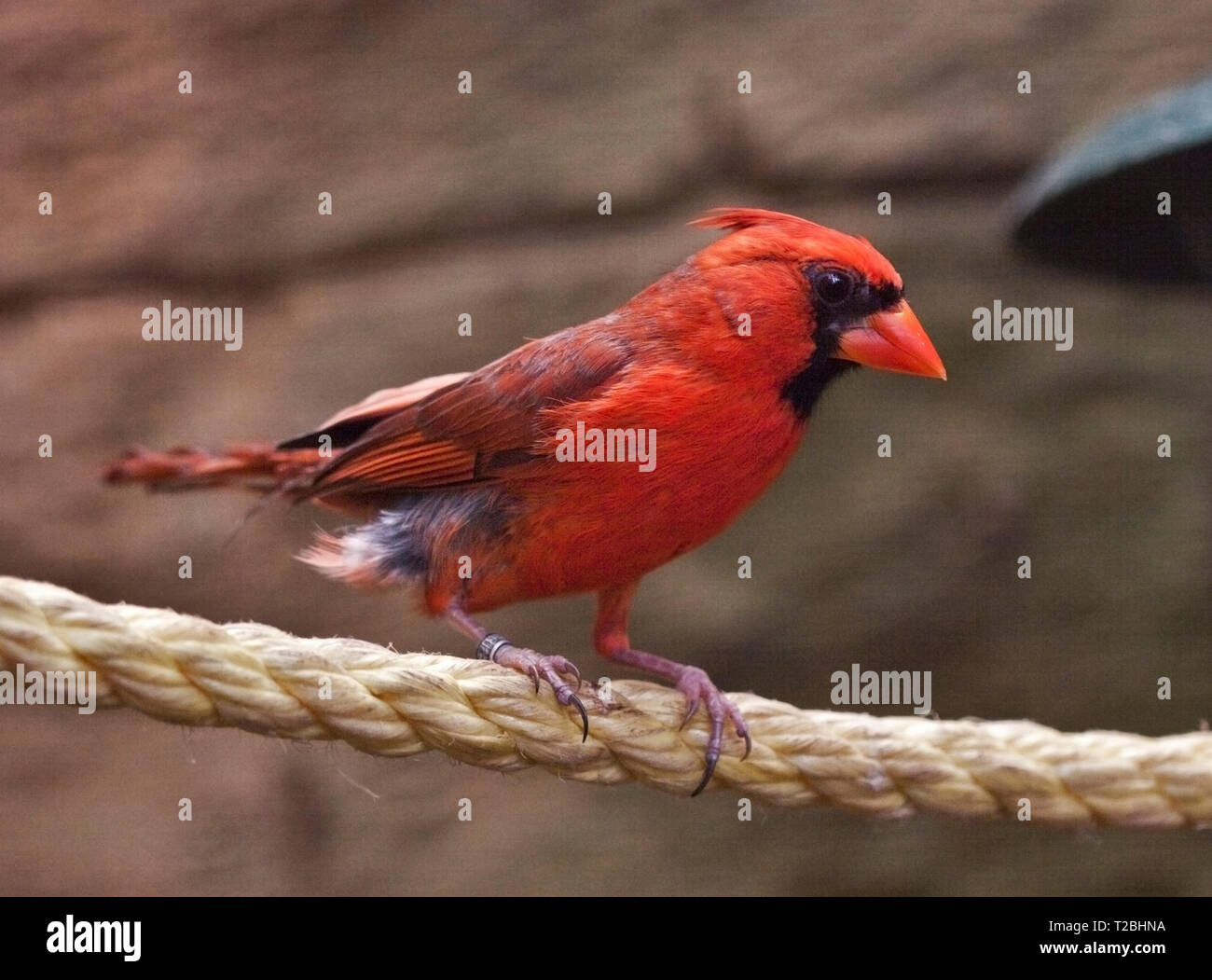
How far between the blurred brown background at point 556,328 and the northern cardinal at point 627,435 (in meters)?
0.88

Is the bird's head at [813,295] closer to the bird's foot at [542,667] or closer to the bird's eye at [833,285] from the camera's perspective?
the bird's eye at [833,285]

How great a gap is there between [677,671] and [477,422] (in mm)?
493

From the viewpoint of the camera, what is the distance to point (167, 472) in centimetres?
197

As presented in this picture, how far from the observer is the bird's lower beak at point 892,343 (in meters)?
1.57

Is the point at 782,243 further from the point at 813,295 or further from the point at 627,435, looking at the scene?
the point at 627,435

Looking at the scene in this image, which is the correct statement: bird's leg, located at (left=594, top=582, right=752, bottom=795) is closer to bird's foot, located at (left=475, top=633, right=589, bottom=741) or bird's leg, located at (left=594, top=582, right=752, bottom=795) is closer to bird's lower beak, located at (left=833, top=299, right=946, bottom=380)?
bird's foot, located at (left=475, top=633, right=589, bottom=741)

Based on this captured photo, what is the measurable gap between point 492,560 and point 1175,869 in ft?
9.15

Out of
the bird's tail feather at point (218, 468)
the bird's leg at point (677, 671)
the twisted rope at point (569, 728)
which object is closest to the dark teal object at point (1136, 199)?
the twisted rope at point (569, 728)

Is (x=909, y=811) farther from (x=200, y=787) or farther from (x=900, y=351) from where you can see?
(x=200, y=787)

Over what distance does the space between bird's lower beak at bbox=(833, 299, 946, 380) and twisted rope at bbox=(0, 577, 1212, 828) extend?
526mm

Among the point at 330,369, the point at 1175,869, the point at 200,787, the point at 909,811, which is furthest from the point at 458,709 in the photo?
the point at 1175,869

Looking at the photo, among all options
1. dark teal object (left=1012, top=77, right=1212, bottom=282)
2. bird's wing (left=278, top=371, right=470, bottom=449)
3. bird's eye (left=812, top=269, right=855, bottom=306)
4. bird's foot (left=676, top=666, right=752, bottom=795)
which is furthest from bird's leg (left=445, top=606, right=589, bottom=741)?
dark teal object (left=1012, top=77, right=1212, bottom=282)

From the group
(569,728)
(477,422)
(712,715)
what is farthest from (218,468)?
(712,715)

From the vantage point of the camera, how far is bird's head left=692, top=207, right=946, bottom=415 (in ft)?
5.14
